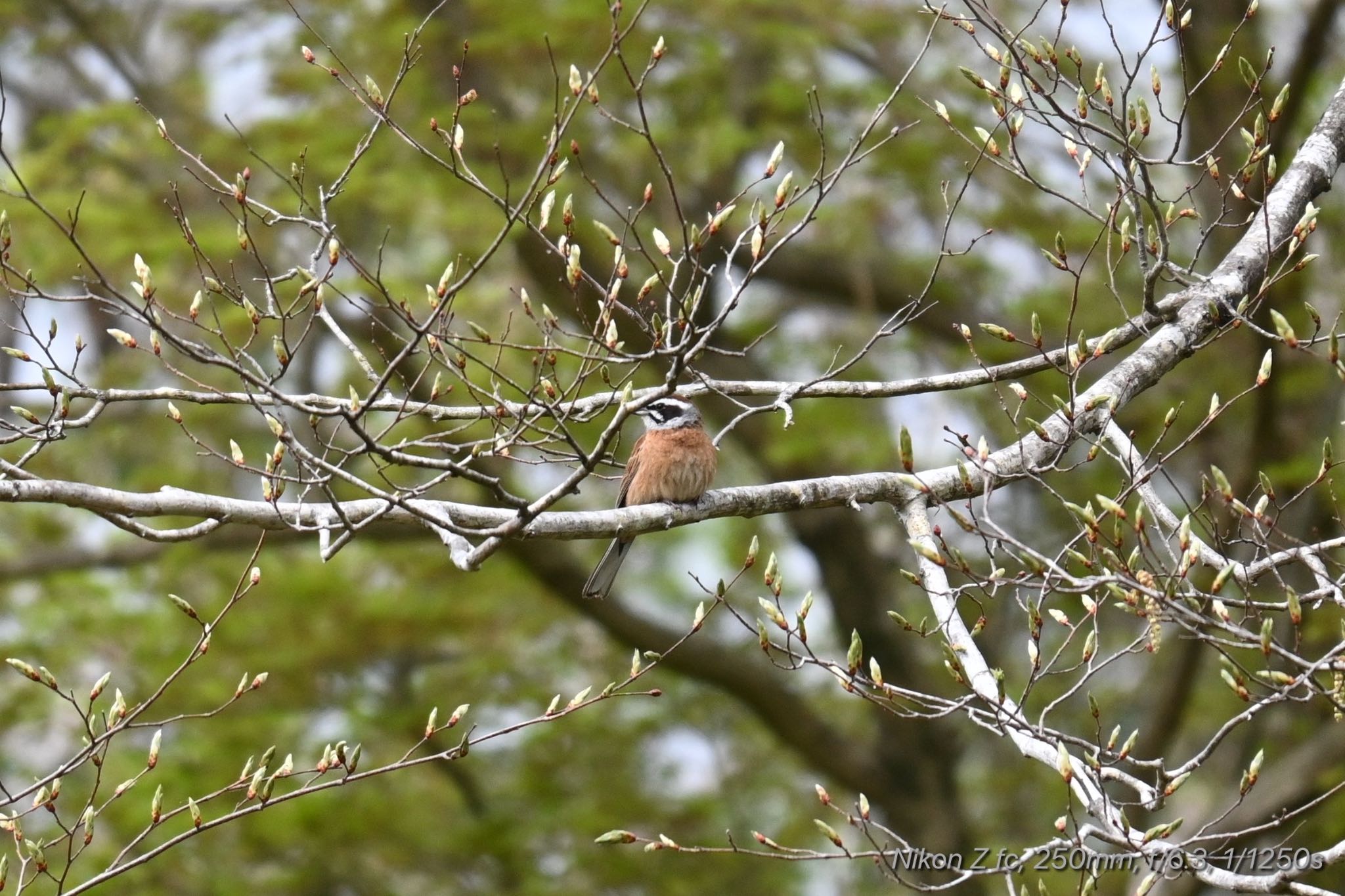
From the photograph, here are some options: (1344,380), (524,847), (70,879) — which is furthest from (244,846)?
(1344,380)

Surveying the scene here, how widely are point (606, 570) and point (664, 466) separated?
0.76m

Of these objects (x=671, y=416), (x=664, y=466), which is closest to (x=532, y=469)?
(x=671, y=416)

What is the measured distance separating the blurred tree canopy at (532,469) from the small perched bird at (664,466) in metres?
3.16

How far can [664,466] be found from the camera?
263 inches

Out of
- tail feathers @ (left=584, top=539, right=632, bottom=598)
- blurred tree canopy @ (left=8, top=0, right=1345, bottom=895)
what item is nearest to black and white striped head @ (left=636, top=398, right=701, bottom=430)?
tail feathers @ (left=584, top=539, right=632, bottom=598)

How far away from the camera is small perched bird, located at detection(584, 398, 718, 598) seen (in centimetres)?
661

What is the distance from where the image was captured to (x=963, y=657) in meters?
4.56

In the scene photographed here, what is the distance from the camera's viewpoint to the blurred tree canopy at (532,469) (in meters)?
10.8

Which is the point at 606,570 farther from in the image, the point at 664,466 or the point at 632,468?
the point at 664,466

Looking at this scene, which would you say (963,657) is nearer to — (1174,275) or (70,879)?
(1174,275)

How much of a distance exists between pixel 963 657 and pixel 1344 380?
5.48ft

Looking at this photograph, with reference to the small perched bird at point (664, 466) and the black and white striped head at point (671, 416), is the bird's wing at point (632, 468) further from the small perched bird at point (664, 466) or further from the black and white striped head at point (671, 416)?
the black and white striped head at point (671, 416)

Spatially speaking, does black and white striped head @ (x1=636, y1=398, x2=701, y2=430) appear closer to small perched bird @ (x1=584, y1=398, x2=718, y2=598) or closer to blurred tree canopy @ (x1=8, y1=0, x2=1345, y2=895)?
small perched bird @ (x1=584, y1=398, x2=718, y2=598)

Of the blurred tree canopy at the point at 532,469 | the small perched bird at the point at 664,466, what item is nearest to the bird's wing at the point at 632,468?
the small perched bird at the point at 664,466
